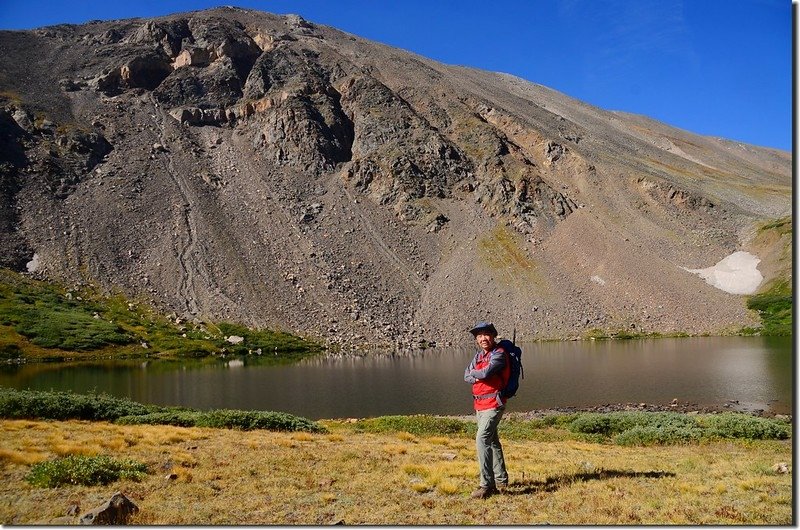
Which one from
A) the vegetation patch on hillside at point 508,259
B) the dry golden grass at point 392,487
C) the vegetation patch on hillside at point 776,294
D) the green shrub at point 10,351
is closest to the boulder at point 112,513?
the dry golden grass at point 392,487

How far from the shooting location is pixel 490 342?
34.8 ft

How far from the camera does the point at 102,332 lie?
240 ft

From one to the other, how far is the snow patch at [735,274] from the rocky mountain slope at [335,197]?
1788mm

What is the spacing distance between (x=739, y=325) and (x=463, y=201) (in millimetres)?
53201

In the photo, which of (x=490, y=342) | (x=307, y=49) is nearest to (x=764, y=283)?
(x=490, y=342)

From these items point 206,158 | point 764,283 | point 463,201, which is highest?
point 206,158

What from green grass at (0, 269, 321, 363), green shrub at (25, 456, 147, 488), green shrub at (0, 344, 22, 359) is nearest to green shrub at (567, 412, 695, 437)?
green shrub at (25, 456, 147, 488)

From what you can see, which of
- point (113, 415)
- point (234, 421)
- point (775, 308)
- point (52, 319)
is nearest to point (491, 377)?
point (234, 421)

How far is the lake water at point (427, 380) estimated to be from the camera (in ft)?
125

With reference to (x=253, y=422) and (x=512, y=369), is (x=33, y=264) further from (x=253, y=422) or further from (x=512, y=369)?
(x=512, y=369)

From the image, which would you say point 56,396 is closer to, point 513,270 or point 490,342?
point 490,342

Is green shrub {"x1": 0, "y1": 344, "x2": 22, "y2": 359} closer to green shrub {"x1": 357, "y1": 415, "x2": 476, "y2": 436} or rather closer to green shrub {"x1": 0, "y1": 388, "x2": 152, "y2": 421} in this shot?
green shrub {"x1": 0, "y1": 388, "x2": 152, "y2": 421}

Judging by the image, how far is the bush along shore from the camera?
8.97 meters

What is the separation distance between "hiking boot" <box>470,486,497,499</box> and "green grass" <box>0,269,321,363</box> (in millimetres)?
58611
